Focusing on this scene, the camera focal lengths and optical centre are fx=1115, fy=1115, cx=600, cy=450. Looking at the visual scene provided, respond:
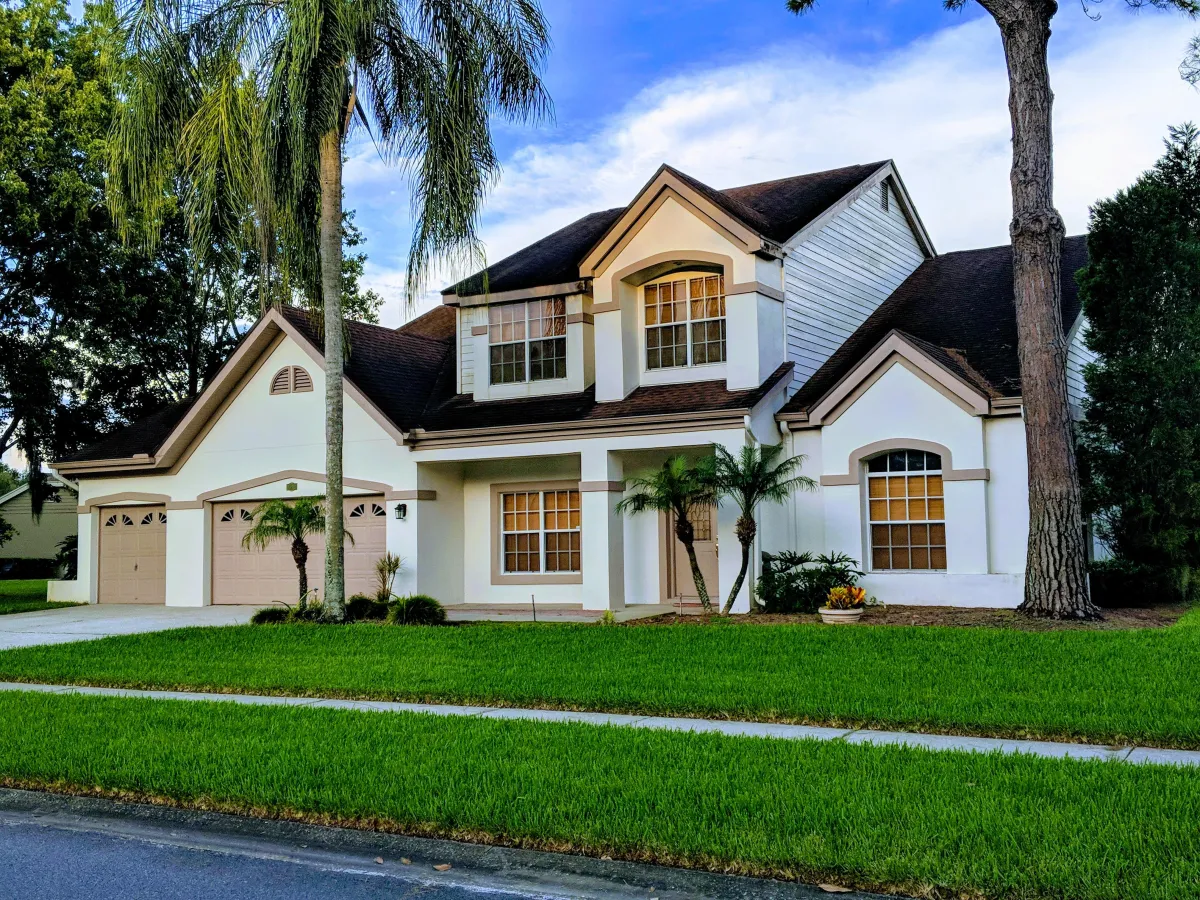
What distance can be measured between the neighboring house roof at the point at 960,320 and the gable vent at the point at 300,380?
9.24 m

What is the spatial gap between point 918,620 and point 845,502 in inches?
126

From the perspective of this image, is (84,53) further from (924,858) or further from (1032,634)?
(924,858)

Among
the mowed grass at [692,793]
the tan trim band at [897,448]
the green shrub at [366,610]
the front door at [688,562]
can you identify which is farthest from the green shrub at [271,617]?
the tan trim band at [897,448]

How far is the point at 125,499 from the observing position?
23484 millimetres

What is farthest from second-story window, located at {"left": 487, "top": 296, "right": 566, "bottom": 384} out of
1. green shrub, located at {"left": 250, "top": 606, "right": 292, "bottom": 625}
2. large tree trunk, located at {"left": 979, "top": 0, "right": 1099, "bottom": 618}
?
large tree trunk, located at {"left": 979, "top": 0, "right": 1099, "bottom": 618}

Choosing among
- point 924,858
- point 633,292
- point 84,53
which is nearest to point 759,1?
point 633,292

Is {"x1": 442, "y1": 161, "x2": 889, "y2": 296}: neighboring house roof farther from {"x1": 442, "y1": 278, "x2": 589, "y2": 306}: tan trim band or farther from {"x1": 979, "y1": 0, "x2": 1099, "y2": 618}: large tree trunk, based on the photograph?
{"x1": 979, "y1": 0, "x2": 1099, "y2": 618}: large tree trunk

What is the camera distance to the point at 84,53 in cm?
2667

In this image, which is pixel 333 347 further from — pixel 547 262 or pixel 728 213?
pixel 728 213

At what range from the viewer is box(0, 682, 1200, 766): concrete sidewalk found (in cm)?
740

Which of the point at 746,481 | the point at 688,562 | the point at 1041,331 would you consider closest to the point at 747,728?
the point at 746,481

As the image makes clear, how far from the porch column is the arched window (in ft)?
20.6

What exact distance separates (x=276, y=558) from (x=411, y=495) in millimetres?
3769

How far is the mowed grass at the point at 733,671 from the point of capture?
28.3 ft
